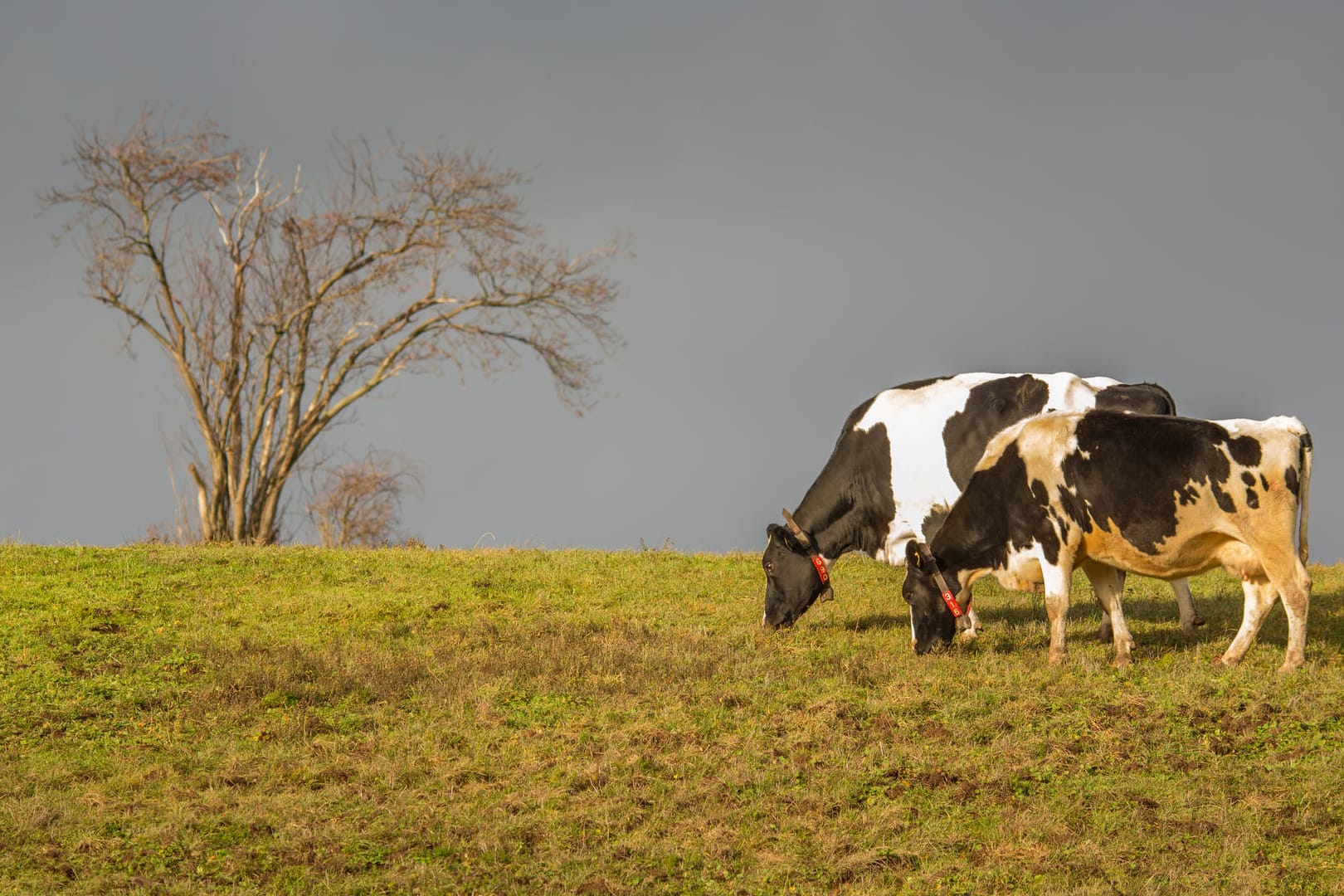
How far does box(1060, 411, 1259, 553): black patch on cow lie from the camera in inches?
469

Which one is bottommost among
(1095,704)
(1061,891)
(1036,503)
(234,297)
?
(1061,891)

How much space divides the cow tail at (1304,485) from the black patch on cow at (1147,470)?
0.65 meters

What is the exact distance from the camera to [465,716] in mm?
11891

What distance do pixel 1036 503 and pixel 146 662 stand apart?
9502 millimetres

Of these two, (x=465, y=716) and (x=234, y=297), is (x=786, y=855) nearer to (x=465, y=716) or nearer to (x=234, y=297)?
(x=465, y=716)

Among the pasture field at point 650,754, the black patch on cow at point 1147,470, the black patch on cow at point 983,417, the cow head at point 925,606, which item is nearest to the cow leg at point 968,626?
the pasture field at point 650,754

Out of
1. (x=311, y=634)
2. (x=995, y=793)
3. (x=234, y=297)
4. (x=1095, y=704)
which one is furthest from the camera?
(x=234, y=297)

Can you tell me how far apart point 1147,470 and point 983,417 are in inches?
125

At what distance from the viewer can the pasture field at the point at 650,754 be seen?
855 cm

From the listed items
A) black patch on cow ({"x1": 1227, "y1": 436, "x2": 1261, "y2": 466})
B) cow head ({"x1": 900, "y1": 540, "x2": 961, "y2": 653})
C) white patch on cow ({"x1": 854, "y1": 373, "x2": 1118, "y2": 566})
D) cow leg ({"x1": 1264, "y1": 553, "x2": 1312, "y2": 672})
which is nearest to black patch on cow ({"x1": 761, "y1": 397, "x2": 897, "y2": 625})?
white patch on cow ({"x1": 854, "y1": 373, "x2": 1118, "y2": 566})

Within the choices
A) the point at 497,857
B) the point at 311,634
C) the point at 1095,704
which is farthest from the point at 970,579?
the point at 311,634

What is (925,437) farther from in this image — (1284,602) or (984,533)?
(1284,602)

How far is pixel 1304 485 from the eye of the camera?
12133 millimetres

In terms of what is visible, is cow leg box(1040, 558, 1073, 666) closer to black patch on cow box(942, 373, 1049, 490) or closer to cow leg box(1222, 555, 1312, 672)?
cow leg box(1222, 555, 1312, 672)
